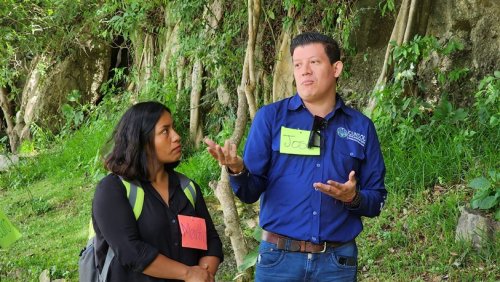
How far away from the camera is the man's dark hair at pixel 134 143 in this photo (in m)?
2.77

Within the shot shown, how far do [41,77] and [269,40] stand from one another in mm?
6521

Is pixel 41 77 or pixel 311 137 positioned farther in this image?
pixel 41 77

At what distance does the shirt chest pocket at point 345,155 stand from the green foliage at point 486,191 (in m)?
2.18

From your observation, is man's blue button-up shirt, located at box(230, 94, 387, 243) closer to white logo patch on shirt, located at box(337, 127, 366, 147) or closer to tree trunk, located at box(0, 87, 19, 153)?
white logo patch on shirt, located at box(337, 127, 366, 147)

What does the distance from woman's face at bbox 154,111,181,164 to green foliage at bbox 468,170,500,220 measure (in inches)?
101

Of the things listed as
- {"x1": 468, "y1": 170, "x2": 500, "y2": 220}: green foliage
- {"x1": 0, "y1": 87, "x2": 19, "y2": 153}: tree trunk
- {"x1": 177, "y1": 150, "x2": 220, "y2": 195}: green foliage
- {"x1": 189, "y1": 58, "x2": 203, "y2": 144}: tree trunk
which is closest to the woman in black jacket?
{"x1": 468, "y1": 170, "x2": 500, "y2": 220}: green foliage

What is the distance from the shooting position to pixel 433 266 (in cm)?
458

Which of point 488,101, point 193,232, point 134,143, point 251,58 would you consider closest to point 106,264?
point 193,232

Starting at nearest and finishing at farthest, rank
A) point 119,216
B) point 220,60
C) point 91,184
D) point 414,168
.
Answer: point 119,216
point 414,168
point 220,60
point 91,184

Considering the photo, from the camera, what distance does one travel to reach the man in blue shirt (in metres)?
2.72

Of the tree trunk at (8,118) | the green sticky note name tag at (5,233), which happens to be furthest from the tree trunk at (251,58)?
the tree trunk at (8,118)

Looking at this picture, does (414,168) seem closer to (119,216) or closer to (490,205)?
(490,205)

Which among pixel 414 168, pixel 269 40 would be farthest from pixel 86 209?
pixel 414 168

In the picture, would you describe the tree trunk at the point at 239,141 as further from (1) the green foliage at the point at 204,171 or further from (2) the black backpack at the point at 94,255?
(1) the green foliage at the point at 204,171
